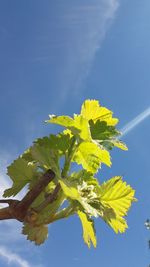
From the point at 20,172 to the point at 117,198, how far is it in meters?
0.42

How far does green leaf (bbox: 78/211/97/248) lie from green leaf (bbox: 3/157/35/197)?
29cm

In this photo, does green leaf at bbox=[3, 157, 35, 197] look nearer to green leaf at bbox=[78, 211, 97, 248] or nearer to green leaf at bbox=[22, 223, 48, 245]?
green leaf at bbox=[22, 223, 48, 245]

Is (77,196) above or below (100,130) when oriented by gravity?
below

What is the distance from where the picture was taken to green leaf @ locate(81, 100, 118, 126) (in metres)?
2.01

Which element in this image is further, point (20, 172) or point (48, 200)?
point (20, 172)

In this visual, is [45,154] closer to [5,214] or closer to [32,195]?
[32,195]

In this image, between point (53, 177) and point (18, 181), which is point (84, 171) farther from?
point (18, 181)

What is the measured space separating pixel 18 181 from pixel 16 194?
87 mm

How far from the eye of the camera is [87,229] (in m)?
1.91

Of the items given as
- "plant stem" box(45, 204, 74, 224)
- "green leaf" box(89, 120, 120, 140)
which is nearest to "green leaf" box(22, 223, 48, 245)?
"plant stem" box(45, 204, 74, 224)

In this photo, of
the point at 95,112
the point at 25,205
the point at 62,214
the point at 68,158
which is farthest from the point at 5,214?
the point at 95,112

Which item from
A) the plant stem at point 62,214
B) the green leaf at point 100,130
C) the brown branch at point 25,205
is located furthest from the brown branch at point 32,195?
the green leaf at point 100,130

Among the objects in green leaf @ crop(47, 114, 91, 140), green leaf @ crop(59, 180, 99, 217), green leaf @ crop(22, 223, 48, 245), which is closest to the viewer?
green leaf @ crop(59, 180, 99, 217)

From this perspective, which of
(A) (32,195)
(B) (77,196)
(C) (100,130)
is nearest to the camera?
(B) (77,196)
